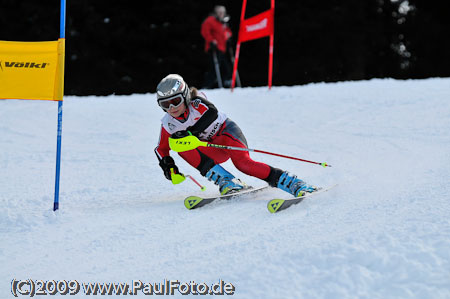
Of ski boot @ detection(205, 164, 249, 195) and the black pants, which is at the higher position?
ski boot @ detection(205, 164, 249, 195)

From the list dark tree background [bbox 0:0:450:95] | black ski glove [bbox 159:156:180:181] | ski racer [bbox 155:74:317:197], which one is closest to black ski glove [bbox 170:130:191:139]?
ski racer [bbox 155:74:317:197]

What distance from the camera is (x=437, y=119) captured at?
236 inches

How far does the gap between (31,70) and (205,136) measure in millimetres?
1288

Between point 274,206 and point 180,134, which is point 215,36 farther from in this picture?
point 274,206

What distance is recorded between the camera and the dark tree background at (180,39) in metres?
15.7

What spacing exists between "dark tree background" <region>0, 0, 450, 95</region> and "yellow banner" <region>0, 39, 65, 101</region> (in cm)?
1252

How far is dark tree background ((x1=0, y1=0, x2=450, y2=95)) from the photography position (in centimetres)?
1572

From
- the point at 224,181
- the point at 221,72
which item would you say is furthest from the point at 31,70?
the point at 221,72

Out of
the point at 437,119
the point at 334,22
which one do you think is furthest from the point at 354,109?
the point at 334,22

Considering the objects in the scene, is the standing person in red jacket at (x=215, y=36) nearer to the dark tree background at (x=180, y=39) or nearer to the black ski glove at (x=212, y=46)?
the black ski glove at (x=212, y=46)

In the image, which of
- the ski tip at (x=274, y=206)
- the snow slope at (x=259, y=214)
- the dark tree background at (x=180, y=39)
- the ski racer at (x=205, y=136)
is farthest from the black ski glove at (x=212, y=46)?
the ski tip at (x=274, y=206)

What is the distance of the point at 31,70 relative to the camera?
352 cm

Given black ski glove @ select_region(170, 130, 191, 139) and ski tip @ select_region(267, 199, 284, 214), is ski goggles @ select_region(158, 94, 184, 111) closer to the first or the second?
black ski glove @ select_region(170, 130, 191, 139)

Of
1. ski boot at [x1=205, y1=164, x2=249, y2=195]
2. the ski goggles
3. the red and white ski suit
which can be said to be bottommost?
ski boot at [x1=205, y1=164, x2=249, y2=195]
